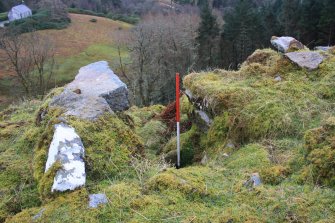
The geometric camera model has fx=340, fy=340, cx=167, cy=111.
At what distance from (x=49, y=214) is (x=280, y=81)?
18.8 feet

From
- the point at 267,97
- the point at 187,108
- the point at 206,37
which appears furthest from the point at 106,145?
the point at 206,37

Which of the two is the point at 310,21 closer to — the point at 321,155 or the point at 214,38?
the point at 214,38

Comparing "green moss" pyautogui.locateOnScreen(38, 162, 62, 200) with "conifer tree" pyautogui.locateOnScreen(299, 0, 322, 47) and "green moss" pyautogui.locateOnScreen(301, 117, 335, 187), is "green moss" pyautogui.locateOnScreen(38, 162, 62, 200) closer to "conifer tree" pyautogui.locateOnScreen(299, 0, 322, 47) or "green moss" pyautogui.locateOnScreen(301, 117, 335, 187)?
"green moss" pyautogui.locateOnScreen(301, 117, 335, 187)

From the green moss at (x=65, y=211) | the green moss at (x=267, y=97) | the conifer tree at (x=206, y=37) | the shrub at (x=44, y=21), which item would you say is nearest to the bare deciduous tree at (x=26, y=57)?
the conifer tree at (x=206, y=37)

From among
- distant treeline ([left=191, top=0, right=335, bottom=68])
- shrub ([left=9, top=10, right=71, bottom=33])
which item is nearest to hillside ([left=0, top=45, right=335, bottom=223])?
distant treeline ([left=191, top=0, right=335, bottom=68])

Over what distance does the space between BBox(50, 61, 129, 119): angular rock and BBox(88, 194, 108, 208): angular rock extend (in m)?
1.75

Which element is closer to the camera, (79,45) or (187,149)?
(187,149)

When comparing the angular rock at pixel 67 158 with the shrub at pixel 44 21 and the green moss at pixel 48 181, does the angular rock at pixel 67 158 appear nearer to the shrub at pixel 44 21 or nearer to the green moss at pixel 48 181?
the green moss at pixel 48 181

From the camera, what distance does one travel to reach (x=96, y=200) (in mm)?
4109

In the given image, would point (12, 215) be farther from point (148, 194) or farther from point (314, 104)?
point (314, 104)

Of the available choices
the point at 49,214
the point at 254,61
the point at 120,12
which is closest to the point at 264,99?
the point at 254,61

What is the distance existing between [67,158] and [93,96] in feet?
6.37

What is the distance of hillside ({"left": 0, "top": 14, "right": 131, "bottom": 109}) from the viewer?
4575 cm

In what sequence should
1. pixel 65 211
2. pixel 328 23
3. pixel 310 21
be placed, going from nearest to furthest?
pixel 65 211, pixel 328 23, pixel 310 21
